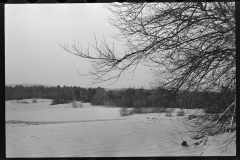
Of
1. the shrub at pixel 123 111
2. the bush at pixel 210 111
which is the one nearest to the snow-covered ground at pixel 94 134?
the shrub at pixel 123 111

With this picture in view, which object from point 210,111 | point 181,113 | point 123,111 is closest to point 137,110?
point 123,111

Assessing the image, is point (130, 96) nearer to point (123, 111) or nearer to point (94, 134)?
point (123, 111)

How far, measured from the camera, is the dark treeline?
5.07m

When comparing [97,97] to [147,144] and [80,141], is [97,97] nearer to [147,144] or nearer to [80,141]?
[80,141]

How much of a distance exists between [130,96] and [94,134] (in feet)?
4.18

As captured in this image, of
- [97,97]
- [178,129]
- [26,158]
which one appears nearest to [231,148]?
[178,129]

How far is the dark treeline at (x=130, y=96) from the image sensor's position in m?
5.07

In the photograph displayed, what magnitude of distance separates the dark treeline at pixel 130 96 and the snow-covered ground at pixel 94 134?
198 mm

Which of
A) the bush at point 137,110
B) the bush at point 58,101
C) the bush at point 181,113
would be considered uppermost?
the bush at point 58,101

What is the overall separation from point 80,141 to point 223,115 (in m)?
3.43

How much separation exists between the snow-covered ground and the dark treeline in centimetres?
20

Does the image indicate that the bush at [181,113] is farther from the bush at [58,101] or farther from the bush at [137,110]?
the bush at [58,101]

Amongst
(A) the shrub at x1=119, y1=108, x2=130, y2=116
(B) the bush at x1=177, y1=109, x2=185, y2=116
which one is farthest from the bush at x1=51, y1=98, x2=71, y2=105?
(B) the bush at x1=177, y1=109, x2=185, y2=116

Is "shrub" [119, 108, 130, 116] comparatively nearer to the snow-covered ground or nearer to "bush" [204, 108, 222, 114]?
the snow-covered ground
